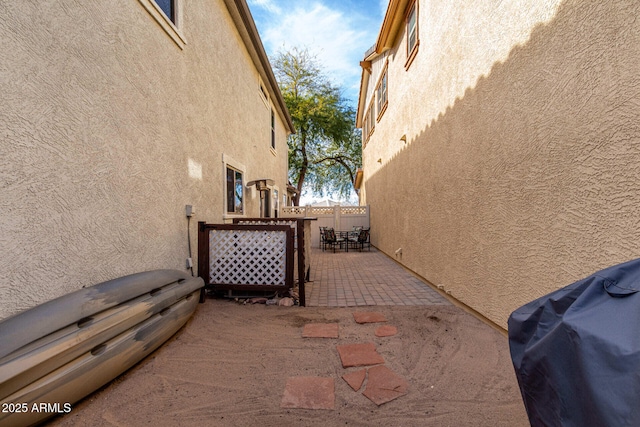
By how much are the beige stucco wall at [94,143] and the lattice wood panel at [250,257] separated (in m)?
0.55

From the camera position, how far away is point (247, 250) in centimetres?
437

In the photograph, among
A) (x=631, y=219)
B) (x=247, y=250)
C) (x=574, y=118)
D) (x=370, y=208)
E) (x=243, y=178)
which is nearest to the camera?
(x=631, y=219)

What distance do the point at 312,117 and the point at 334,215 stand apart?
8294 mm

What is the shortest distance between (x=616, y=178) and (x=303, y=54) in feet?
60.6

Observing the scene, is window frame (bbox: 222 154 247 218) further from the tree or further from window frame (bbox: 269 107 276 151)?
the tree

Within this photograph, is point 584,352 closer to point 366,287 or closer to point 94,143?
point 94,143

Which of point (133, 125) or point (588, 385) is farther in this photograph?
point (133, 125)

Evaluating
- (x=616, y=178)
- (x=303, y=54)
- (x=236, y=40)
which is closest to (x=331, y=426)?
(x=616, y=178)

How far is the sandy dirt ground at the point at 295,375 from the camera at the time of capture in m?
1.88

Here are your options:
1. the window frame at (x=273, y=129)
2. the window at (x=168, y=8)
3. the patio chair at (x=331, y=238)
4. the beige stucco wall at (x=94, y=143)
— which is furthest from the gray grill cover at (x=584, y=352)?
the window frame at (x=273, y=129)

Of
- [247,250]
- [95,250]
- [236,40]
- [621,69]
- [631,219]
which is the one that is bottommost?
[247,250]

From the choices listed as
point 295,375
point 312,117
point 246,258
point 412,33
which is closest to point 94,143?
point 246,258

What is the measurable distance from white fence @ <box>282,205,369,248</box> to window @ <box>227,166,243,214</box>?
18.4ft

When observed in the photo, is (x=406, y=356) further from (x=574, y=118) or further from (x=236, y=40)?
(x=236, y=40)
